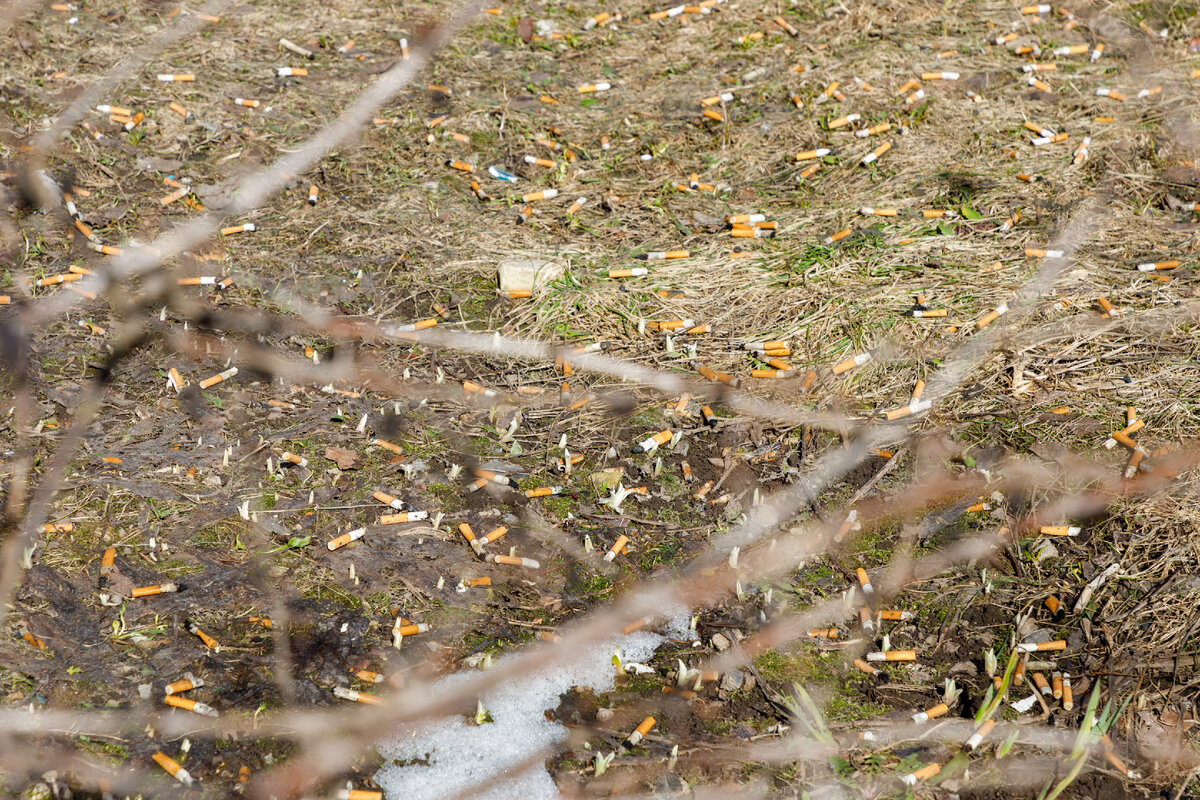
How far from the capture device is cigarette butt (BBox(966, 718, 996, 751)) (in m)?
3.61

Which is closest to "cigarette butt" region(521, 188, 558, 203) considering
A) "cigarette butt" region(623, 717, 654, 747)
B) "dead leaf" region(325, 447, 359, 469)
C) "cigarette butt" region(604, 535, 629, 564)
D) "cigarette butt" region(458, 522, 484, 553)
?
"dead leaf" region(325, 447, 359, 469)

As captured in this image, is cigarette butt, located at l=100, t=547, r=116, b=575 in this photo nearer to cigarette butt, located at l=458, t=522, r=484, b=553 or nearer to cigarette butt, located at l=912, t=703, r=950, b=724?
cigarette butt, located at l=458, t=522, r=484, b=553

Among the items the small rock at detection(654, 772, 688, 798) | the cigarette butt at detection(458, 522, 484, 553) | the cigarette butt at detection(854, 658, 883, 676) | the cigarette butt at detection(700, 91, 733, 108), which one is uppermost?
the cigarette butt at detection(700, 91, 733, 108)

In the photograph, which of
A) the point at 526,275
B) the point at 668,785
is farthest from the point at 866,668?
the point at 526,275

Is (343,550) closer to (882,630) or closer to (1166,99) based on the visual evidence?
(882,630)

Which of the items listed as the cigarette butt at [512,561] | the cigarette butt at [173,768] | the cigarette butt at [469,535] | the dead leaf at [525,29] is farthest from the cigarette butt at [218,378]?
the dead leaf at [525,29]

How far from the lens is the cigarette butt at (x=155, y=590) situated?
4.02 metres

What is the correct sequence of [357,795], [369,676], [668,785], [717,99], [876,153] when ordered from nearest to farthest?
[357,795], [668,785], [369,676], [876,153], [717,99]

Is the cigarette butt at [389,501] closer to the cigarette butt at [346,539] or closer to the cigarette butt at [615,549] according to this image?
the cigarette butt at [346,539]

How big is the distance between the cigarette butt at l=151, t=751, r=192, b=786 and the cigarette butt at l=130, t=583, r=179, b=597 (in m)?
0.82

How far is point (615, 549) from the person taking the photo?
4410 millimetres

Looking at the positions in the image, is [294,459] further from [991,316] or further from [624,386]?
[991,316]

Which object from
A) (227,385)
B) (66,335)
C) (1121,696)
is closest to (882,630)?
(1121,696)

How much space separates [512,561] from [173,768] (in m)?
1.59
